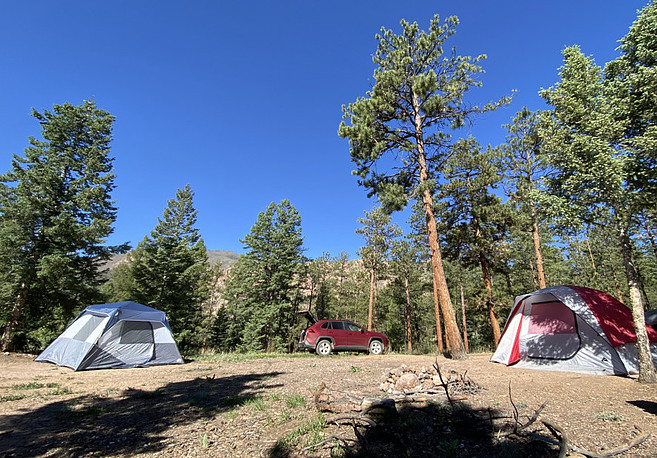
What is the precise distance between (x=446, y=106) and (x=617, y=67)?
6.29 m

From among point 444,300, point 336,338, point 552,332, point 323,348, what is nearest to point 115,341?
point 323,348

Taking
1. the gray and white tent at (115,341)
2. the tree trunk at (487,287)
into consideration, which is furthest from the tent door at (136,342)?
the tree trunk at (487,287)

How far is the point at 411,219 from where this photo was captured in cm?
2345

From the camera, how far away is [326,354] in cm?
1354

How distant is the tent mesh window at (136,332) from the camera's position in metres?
10.3

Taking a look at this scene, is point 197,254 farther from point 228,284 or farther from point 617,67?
point 617,67

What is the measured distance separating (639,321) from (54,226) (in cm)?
2306

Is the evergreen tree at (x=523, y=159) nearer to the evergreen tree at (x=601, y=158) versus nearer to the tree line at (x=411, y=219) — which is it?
the tree line at (x=411, y=219)

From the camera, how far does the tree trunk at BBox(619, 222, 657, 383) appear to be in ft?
20.3

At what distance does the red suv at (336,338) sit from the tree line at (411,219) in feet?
13.2

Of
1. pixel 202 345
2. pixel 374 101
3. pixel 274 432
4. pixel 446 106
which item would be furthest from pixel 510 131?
pixel 202 345

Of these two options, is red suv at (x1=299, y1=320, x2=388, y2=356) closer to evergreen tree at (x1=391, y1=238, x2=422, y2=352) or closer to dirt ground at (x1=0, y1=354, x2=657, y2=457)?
dirt ground at (x1=0, y1=354, x2=657, y2=457)

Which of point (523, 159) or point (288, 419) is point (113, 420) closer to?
point (288, 419)

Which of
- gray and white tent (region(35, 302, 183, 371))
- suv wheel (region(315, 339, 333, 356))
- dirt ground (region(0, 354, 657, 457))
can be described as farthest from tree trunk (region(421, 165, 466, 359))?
gray and white tent (region(35, 302, 183, 371))
